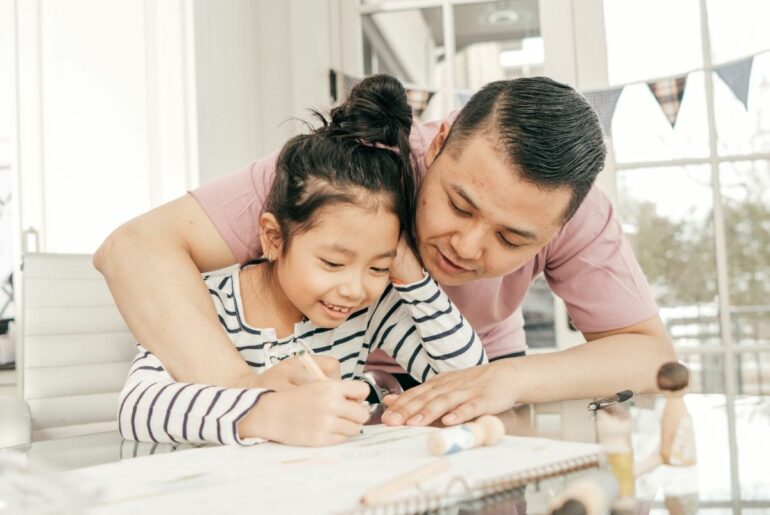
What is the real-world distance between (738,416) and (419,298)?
0.46 metres

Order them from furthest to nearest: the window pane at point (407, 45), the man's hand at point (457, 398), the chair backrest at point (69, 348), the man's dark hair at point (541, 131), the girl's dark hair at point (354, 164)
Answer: the window pane at point (407, 45) < the chair backrest at point (69, 348) < the girl's dark hair at point (354, 164) < the man's dark hair at point (541, 131) < the man's hand at point (457, 398)

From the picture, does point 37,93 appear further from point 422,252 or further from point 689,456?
point 689,456

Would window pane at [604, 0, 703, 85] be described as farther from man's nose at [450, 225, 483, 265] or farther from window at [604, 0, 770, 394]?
man's nose at [450, 225, 483, 265]

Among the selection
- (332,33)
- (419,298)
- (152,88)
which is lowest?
(419,298)

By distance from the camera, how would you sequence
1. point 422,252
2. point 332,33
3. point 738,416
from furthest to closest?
point 332,33 < point 422,252 < point 738,416

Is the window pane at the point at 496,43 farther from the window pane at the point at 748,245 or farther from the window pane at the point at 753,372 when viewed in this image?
the window pane at the point at 753,372

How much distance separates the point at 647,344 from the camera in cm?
119

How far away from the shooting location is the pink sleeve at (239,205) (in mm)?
1174

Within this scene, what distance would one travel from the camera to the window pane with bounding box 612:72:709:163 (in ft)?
8.61

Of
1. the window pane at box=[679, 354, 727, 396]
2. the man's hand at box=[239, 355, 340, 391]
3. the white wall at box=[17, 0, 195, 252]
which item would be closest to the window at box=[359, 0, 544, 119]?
the white wall at box=[17, 0, 195, 252]

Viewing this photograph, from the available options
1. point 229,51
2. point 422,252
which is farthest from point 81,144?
point 422,252

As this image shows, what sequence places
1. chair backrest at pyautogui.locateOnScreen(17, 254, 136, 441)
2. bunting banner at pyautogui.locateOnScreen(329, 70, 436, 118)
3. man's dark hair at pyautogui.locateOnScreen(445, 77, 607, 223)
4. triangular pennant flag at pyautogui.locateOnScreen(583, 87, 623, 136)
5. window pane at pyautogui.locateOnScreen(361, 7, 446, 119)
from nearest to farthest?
man's dark hair at pyautogui.locateOnScreen(445, 77, 607, 223) → chair backrest at pyautogui.locateOnScreen(17, 254, 136, 441) → triangular pennant flag at pyautogui.locateOnScreen(583, 87, 623, 136) → bunting banner at pyautogui.locateOnScreen(329, 70, 436, 118) → window pane at pyautogui.locateOnScreen(361, 7, 446, 119)

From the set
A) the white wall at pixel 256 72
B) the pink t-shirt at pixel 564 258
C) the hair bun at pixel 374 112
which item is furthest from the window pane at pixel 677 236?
the hair bun at pixel 374 112

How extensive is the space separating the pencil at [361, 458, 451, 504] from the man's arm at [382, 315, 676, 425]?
316mm
